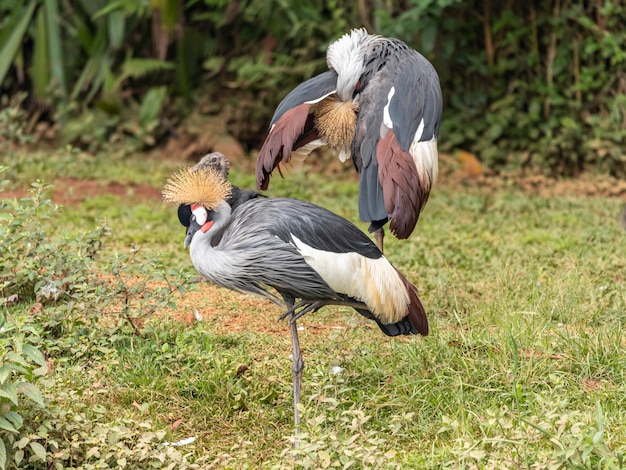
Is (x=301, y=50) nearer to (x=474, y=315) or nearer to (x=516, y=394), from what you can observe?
(x=474, y=315)

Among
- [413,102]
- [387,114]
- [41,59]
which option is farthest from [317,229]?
[41,59]

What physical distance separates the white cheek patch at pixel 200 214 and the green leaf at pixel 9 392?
3.10 feet

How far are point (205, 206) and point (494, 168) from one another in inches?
211

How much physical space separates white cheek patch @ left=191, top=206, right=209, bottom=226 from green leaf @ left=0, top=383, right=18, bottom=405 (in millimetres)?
946

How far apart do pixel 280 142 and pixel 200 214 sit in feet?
2.34

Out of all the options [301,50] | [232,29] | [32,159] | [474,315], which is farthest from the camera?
[232,29]

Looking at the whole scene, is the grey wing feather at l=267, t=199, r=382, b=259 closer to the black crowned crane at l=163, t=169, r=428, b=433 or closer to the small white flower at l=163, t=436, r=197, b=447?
the black crowned crane at l=163, t=169, r=428, b=433

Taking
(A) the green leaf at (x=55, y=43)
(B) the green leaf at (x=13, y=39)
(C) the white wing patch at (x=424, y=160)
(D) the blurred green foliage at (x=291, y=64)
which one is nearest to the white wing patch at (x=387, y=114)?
(C) the white wing patch at (x=424, y=160)

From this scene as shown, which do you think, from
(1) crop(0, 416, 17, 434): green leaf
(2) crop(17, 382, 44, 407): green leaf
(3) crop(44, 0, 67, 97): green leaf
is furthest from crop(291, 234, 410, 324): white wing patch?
(3) crop(44, 0, 67, 97): green leaf

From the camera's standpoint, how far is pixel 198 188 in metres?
3.69

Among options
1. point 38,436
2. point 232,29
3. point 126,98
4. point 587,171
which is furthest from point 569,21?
point 38,436

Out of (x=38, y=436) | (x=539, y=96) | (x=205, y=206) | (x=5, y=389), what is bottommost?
(x=539, y=96)

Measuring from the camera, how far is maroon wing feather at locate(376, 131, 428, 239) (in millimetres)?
3820

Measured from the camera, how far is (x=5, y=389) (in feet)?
10.3
